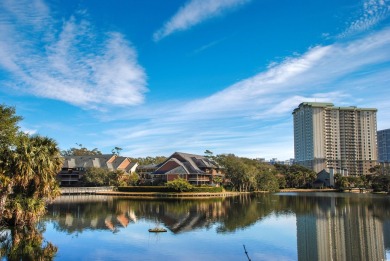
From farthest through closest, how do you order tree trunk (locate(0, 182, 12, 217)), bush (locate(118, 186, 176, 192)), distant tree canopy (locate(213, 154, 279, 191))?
distant tree canopy (locate(213, 154, 279, 191))
bush (locate(118, 186, 176, 192))
tree trunk (locate(0, 182, 12, 217))

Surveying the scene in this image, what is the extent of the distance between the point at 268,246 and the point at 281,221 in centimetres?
1564

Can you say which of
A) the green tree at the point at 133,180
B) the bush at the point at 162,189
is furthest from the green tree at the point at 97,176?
the bush at the point at 162,189

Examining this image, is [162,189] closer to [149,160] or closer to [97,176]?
[97,176]

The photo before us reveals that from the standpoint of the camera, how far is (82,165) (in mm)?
120062

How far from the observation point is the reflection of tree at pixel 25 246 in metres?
26.1

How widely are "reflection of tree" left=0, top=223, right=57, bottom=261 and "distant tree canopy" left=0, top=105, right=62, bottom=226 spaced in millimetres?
1363

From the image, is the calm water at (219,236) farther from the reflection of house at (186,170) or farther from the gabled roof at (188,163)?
the gabled roof at (188,163)

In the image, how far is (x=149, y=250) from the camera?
29.1m

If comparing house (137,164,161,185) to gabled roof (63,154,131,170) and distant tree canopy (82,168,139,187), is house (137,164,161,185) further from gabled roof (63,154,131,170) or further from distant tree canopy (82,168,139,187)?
gabled roof (63,154,131,170)

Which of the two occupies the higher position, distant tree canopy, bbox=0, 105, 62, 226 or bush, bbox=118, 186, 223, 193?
distant tree canopy, bbox=0, 105, 62, 226

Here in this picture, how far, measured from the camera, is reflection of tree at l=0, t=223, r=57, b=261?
2609 centimetres

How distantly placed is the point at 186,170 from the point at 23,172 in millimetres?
72854

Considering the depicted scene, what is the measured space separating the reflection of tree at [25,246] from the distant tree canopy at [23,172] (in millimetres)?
1363

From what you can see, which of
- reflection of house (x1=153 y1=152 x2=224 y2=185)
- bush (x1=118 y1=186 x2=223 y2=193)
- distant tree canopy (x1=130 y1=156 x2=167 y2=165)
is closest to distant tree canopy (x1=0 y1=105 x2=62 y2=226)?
bush (x1=118 y1=186 x2=223 y2=193)
